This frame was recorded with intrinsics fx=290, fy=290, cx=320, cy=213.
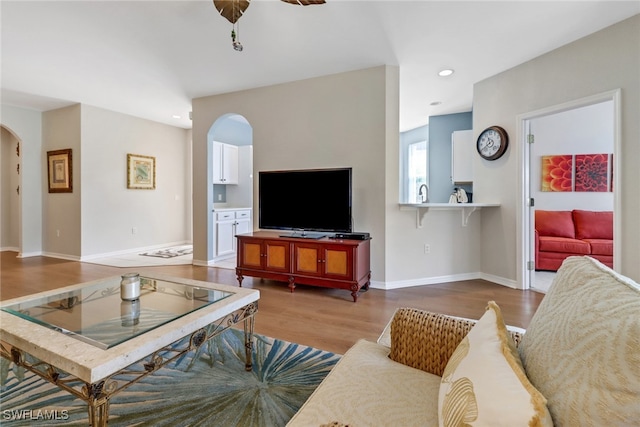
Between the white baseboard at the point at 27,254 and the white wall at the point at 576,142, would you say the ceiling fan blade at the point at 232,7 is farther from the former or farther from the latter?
the white baseboard at the point at 27,254

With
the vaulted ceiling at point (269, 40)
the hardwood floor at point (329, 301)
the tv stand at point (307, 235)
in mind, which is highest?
the vaulted ceiling at point (269, 40)

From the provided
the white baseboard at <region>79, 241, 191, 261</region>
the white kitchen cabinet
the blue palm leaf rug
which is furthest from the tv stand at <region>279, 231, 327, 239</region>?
the white baseboard at <region>79, 241, 191, 261</region>

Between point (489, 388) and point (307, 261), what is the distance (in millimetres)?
2758

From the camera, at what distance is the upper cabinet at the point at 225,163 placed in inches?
218

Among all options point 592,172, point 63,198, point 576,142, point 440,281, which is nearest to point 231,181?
point 63,198

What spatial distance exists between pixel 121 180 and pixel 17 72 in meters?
2.17

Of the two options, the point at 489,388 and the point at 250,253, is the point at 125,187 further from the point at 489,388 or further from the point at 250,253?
the point at 489,388

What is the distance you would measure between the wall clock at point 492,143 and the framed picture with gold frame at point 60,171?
21.8 feet

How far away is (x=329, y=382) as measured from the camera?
1.02 meters

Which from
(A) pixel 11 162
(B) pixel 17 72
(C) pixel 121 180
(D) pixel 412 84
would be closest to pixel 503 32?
(D) pixel 412 84

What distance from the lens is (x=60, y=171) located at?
17.2 ft

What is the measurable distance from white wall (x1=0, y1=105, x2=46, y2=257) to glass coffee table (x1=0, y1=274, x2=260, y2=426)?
5101mm

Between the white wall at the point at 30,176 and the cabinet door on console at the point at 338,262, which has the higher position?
the white wall at the point at 30,176

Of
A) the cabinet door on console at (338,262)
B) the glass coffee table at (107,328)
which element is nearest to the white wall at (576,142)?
the cabinet door on console at (338,262)
